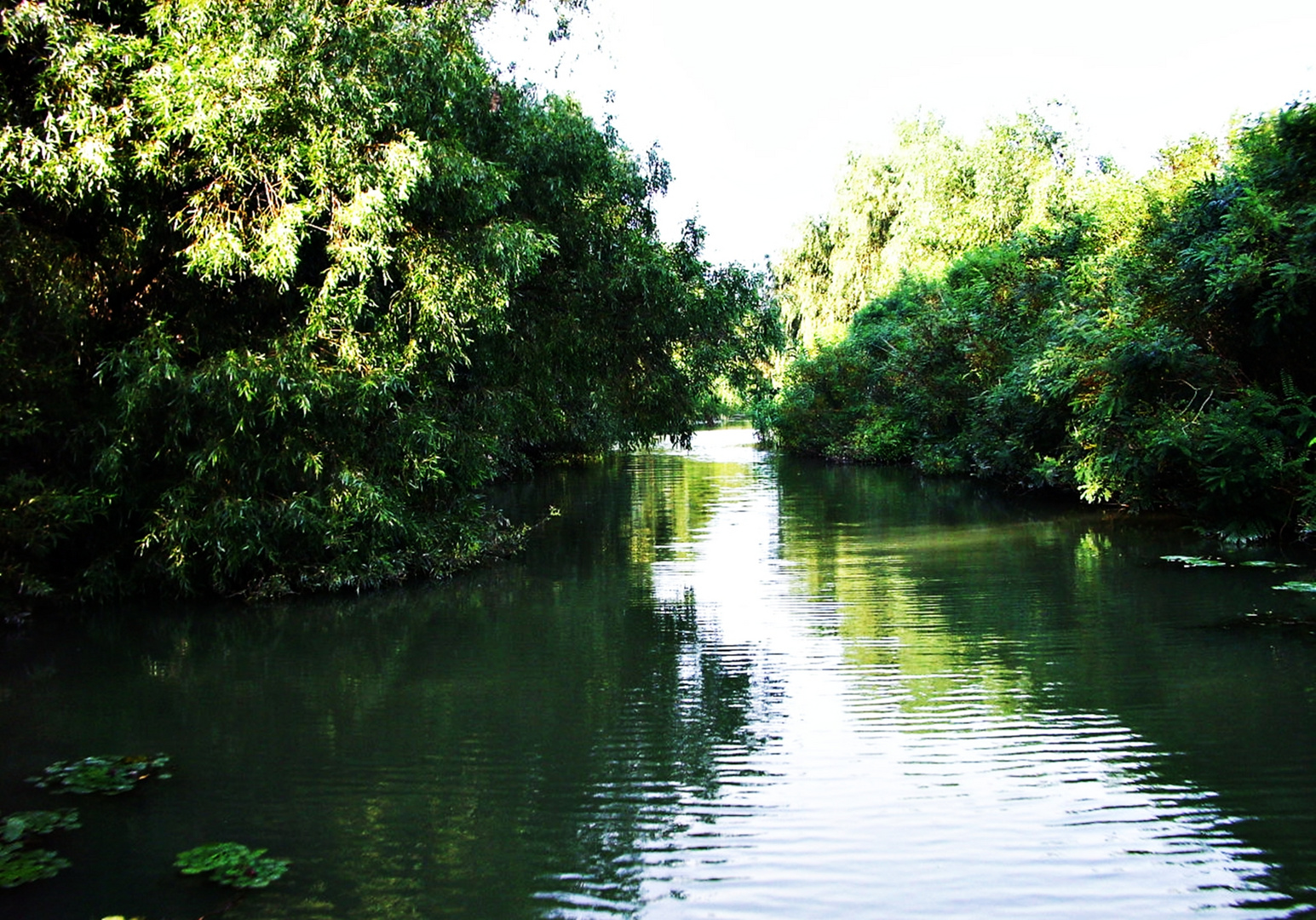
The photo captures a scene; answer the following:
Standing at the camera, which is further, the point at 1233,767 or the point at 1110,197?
the point at 1110,197

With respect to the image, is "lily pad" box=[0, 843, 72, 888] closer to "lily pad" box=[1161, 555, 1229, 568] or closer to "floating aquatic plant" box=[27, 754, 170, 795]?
"floating aquatic plant" box=[27, 754, 170, 795]

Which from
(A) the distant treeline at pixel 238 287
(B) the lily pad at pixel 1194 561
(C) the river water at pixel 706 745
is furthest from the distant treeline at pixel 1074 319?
(A) the distant treeline at pixel 238 287

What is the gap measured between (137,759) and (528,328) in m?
8.50

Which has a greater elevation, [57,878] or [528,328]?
[528,328]

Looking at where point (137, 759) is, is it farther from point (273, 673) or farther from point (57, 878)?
point (273, 673)

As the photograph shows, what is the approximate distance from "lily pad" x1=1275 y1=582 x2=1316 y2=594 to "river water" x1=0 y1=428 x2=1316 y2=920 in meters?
0.12

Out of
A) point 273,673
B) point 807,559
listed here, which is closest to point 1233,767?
point 273,673

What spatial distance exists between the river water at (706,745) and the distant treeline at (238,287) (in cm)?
99

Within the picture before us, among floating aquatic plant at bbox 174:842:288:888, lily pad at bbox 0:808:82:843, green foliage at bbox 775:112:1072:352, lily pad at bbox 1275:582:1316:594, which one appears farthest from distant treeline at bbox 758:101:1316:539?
lily pad at bbox 0:808:82:843

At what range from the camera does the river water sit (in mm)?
4215

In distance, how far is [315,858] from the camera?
14.7 ft

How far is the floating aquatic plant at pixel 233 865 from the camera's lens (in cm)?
424

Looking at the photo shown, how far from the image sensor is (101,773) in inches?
215

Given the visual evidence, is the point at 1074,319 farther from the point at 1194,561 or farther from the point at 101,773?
the point at 101,773
